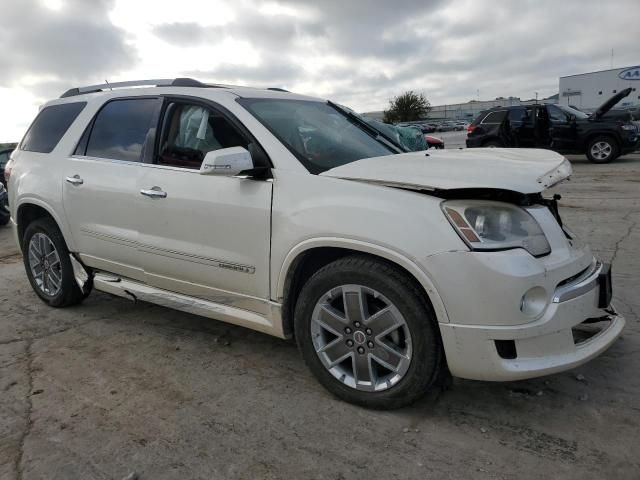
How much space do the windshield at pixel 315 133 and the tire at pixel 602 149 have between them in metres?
12.9

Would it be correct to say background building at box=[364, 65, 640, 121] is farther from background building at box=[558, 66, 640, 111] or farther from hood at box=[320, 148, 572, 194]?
hood at box=[320, 148, 572, 194]

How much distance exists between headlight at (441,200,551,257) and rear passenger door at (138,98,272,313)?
1.07 m

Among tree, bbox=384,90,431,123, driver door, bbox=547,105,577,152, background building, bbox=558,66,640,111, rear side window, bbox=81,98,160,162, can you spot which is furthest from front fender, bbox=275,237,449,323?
tree, bbox=384,90,431,123

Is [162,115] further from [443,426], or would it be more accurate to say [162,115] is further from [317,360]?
[443,426]

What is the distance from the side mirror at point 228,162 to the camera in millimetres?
2881

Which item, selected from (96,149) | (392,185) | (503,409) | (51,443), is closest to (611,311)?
(503,409)

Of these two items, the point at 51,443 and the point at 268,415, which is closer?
the point at 51,443

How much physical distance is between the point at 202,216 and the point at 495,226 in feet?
5.61

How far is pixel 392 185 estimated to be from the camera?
8.64 feet

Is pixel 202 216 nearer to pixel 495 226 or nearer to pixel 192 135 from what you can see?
pixel 192 135

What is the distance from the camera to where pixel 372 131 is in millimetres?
4086

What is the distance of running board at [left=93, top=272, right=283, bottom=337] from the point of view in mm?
3174

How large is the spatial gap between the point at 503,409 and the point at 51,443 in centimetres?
230

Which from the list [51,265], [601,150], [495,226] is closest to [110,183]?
[51,265]
